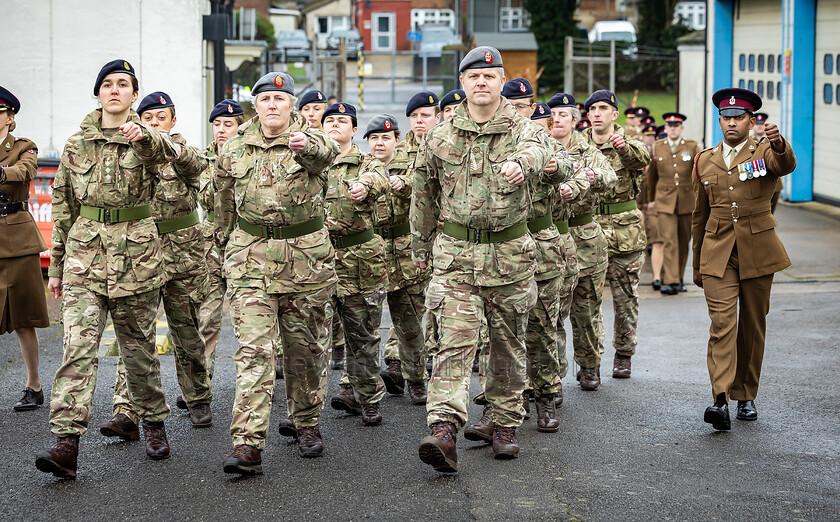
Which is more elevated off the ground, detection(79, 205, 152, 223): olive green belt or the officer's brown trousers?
detection(79, 205, 152, 223): olive green belt

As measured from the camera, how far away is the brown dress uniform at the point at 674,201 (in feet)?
42.8

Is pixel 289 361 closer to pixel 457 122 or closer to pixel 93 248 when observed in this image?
pixel 93 248

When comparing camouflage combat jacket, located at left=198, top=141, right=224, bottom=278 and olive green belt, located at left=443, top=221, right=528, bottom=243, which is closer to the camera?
olive green belt, located at left=443, top=221, right=528, bottom=243

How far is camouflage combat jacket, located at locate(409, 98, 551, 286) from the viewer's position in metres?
6.52

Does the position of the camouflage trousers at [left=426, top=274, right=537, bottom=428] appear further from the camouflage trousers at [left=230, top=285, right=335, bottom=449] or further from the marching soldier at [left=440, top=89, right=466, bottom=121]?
the marching soldier at [left=440, top=89, right=466, bottom=121]

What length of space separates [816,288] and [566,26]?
32.7 meters

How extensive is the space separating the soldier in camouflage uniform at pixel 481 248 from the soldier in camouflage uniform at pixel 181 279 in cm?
173

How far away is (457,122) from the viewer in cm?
663

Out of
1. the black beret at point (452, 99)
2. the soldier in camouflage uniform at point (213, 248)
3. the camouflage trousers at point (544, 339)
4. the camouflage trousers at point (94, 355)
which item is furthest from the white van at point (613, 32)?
the camouflage trousers at point (94, 355)

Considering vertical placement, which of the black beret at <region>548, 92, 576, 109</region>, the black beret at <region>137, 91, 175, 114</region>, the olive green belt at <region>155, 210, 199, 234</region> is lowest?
the olive green belt at <region>155, 210, 199, 234</region>

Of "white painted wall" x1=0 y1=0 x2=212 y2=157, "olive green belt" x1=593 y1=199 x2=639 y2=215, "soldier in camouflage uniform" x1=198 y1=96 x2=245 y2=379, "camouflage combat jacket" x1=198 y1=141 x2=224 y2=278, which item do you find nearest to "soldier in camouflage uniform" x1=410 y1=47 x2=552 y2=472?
"soldier in camouflage uniform" x1=198 y1=96 x2=245 y2=379

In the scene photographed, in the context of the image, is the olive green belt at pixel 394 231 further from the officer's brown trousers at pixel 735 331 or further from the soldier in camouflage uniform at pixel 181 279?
the officer's brown trousers at pixel 735 331

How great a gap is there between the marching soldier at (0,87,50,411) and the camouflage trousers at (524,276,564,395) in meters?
3.58

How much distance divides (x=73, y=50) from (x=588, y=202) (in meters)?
8.75
